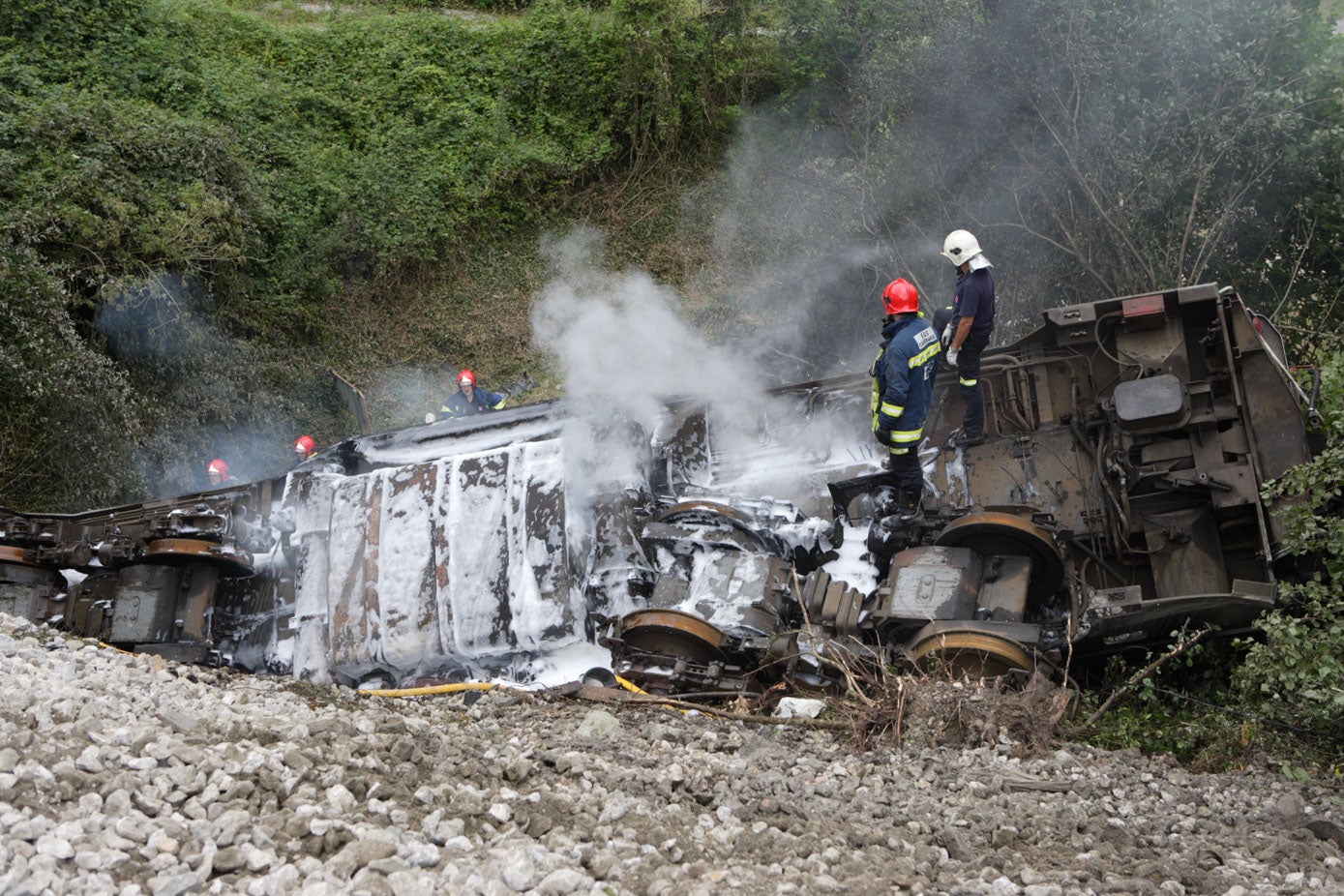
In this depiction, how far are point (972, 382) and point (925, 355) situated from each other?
1.61 ft

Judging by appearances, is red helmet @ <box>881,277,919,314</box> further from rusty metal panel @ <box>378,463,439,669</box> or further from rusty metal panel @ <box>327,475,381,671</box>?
rusty metal panel @ <box>327,475,381,671</box>

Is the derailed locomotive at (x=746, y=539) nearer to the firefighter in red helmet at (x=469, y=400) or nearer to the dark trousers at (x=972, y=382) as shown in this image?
the dark trousers at (x=972, y=382)

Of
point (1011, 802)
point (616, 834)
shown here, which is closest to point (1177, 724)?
point (1011, 802)

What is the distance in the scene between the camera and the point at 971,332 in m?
6.68

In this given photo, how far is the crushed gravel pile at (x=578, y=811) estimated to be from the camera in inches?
123

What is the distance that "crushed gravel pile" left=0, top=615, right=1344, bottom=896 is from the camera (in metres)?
3.13

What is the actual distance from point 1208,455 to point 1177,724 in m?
1.65

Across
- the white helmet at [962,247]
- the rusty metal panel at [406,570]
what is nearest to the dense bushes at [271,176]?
the rusty metal panel at [406,570]

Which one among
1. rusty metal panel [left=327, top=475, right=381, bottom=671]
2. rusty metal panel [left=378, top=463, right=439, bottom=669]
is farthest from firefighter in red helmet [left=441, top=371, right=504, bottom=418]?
rusty metal panel [left=378, top=463, right=439, bottom=669]

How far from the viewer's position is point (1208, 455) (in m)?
6.07

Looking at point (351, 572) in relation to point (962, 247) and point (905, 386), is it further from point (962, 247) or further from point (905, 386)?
point (962, 247)

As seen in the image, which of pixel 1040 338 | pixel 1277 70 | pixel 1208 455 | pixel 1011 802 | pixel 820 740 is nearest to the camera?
pixel 1011 802

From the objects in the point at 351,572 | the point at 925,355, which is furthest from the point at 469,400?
the point at 925,355

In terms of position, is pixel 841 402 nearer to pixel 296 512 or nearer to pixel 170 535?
pixel 296 512
